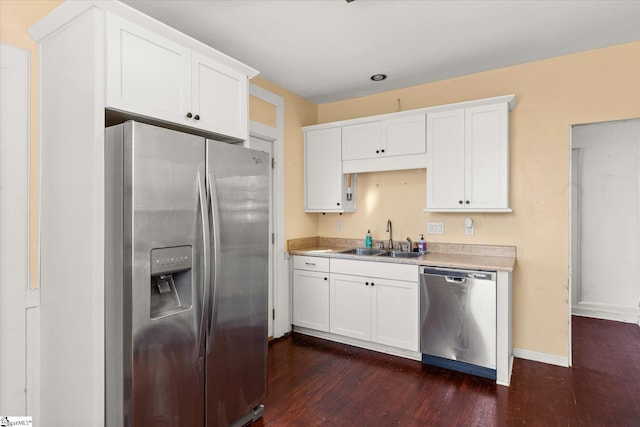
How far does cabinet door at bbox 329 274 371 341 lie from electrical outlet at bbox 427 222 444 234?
2.91 feet

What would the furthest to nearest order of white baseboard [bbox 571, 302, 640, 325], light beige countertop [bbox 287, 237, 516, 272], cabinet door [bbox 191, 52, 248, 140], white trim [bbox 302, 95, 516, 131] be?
white baseboard [bbox 571, 302, 640, 325] < white trim [bbox 302, 95, 516, 131] < light beige countertop [bbox 287, 237, 516, 272] < cabinet door [bbox 191, 52, 248, 140]

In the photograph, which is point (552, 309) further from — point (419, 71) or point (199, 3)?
point (199, 3)

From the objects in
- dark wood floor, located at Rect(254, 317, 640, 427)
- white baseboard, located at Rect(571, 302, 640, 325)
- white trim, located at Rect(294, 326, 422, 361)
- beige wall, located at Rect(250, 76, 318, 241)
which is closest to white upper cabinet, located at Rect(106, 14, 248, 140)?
beige wall, located at Rect(250, 76, 318, 241)

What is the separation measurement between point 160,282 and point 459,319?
2.29m

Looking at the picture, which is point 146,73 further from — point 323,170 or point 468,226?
point 468,226

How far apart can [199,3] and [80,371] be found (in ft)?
7.26

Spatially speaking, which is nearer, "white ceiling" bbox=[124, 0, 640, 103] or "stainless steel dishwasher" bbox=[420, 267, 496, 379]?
"white ceiling" bbox=[124, 0, 640, 103]

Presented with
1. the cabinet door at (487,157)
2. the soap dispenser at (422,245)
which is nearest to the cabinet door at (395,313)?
the soap dispenser at (422,245)

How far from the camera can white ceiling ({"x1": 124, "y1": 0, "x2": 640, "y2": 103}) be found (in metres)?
2.30

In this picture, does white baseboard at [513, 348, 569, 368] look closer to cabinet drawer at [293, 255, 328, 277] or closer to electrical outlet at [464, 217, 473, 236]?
electrical outlet at [464, 217, 473, 236]

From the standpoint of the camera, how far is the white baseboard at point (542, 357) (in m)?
3.02

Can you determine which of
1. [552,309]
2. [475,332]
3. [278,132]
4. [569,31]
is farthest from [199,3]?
[552,309]

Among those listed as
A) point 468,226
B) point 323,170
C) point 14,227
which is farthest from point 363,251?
point 14,227

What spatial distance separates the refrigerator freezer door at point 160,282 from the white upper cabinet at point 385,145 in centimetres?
213
